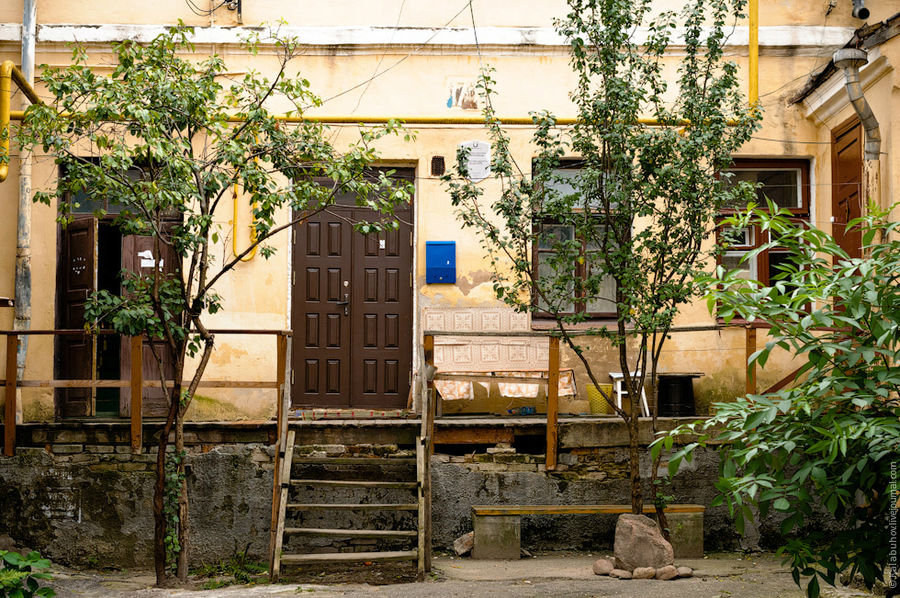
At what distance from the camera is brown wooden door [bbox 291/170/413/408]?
998 cm

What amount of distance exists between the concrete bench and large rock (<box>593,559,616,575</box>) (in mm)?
717

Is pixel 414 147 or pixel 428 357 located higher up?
pixel 414 147

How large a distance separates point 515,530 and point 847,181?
5.00 m

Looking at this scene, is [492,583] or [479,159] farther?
[479,159]

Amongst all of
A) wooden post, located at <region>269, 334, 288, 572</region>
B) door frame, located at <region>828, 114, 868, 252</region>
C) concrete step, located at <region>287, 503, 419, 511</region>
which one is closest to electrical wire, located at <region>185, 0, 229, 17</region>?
wooden post, located at <region>269, 334, 288, 572</region>

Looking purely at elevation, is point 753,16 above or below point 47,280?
above

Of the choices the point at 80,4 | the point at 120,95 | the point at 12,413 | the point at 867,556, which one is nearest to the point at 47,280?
the point at 12,413

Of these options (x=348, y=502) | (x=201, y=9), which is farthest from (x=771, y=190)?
(x=201, y=9)

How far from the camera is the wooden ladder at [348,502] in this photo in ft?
24.8

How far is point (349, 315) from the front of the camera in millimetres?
10039

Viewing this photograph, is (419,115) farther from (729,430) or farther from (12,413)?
(729,430)

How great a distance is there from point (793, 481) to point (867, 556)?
471mm

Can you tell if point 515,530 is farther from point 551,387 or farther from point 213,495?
point 213,495

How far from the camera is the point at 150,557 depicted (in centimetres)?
844
